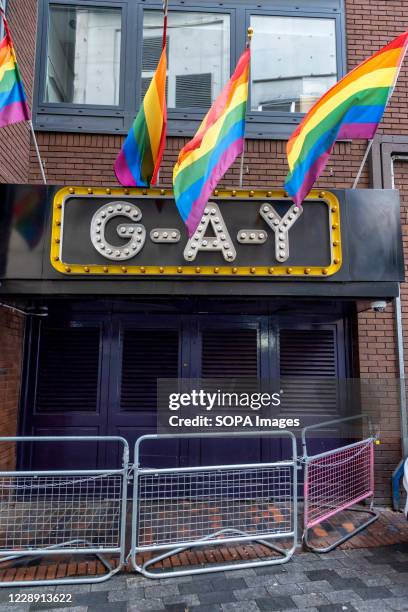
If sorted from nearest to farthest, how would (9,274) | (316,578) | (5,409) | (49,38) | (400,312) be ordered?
(316,578) → (9,274) → (5,409) → (400,312) → (49,38)

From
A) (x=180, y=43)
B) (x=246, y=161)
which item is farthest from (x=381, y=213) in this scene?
(x=180, y=43)

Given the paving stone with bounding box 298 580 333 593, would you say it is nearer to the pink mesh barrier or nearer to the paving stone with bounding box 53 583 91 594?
the pink mesh barrier

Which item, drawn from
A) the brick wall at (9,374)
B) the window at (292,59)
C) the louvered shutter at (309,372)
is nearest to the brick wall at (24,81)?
the brick wall at (9,374)

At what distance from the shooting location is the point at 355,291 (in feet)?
13.8

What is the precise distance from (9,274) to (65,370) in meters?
1.69

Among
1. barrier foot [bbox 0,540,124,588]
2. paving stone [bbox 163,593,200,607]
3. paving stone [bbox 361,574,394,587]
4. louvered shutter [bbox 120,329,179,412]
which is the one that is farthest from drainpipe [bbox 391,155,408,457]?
barrier foot [bbox 0,540,124,588]

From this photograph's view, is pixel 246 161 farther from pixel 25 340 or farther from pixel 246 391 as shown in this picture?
pixel 25 340

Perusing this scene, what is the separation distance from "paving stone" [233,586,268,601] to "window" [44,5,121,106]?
5410mm

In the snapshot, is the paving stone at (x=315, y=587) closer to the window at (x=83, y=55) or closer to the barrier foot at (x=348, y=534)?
the barrier foot at (x=348, y=534)

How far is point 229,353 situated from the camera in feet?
17.8

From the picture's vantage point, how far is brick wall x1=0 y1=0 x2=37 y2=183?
4.65 metres

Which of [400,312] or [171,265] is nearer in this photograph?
[171,265]

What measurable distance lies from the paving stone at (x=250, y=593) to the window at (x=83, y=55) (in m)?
5.41

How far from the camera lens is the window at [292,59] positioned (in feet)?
18.6
